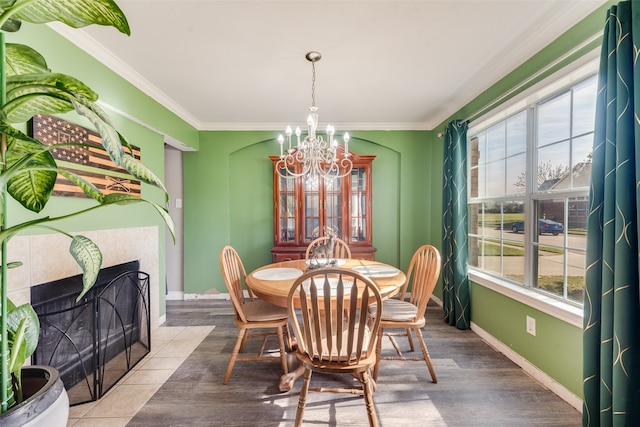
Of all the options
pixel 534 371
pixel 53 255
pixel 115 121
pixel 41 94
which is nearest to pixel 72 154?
pixel 115 121

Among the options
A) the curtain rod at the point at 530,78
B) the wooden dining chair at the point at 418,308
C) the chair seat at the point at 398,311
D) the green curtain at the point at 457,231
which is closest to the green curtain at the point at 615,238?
the curtain rod at the point at 530,78

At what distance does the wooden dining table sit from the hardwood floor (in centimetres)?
23

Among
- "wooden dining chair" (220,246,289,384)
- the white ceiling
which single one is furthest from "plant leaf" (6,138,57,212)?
the white ceiling

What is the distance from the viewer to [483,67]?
7.50 ft

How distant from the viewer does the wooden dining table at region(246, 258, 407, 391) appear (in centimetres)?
169

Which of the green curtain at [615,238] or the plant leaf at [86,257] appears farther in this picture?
the green curtain at [615,238]

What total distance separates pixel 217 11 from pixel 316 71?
89cm

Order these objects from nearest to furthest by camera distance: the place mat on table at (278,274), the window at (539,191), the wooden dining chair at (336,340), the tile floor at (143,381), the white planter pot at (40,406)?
the white planter pot at (40,406) < the wooden dining chair at (336,340) < the tile floor at (143,381) < the window at (539,191) < the place mat on table at (278,274)

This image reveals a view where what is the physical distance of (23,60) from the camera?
802 millimetres

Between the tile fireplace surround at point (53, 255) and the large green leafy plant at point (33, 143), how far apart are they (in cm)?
98

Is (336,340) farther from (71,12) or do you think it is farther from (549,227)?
(549,227)

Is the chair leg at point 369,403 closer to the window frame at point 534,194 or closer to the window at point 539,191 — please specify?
the window frame at point 534,194

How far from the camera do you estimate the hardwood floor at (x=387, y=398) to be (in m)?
1.59

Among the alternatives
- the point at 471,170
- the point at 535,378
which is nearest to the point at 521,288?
the point at 535,378
